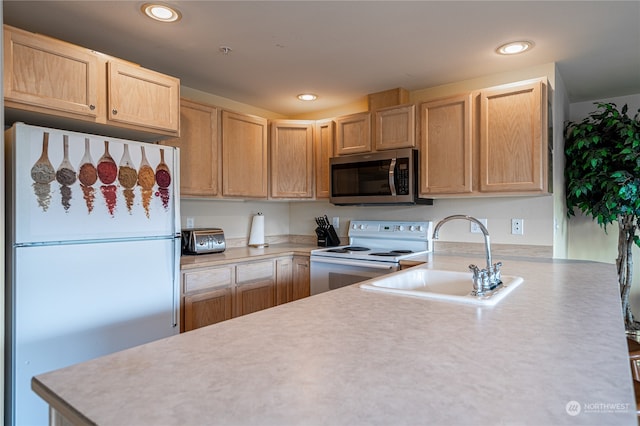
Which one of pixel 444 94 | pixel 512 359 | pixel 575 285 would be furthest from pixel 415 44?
pixel 512 359

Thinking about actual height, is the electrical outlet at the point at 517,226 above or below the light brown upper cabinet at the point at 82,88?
below

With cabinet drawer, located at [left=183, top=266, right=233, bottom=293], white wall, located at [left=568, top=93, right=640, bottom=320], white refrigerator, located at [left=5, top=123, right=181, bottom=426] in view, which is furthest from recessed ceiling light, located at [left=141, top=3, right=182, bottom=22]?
white wall, located at [left=568, top=93, right=640, bottom=320]

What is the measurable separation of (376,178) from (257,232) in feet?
4.07

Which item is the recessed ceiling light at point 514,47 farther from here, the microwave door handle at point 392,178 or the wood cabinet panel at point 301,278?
the wood cabinet panel at point 301,278

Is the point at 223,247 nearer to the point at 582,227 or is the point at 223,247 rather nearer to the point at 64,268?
the point at 64,268

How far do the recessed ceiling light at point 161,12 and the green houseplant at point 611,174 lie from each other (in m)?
2.71

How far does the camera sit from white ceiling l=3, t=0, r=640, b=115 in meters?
A: 1.85

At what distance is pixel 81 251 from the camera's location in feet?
5.96

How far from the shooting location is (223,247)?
305 centimetres

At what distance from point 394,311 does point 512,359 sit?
1.44 feet

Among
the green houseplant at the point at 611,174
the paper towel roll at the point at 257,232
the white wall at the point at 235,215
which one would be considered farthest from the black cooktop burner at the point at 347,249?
the green houseplant at the point at 611,174

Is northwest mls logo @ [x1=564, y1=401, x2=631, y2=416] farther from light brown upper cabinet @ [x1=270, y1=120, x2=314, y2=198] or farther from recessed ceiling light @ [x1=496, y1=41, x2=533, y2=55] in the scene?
light brown upper cabinet @ [x1=270, y1=120, x2=314, y2=198]

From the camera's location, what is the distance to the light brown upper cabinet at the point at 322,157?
339 centimetres

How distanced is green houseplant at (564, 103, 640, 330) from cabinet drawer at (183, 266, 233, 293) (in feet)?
8.18
